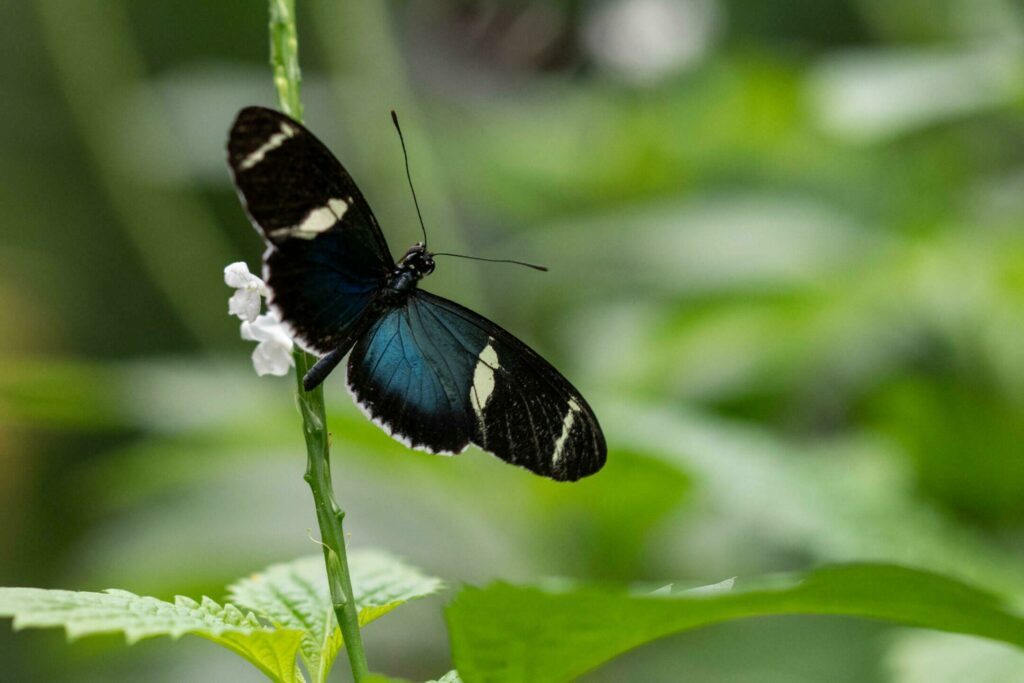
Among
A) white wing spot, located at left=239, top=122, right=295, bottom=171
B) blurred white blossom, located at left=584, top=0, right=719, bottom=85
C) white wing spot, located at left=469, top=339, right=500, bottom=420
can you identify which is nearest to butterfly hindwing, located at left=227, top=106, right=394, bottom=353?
white wing spot, located at left=239, top=122, right=295, bottom=171

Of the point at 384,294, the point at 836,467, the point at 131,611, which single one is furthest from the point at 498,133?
the point at 131,611

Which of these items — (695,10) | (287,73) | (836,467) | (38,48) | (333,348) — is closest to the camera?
(287,73)

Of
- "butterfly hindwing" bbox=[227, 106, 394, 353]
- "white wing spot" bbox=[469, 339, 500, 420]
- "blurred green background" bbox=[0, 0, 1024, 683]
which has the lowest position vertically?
"white wing spot" bbox=[469, 339, 500, 420]

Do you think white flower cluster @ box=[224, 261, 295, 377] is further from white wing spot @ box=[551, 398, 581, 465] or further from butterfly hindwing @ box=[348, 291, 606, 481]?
white wing spot @ box=[551, 398, 581, 465]

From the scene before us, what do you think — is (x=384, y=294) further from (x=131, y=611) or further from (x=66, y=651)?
(x=66, y=651)

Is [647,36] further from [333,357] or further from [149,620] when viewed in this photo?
[149,620]

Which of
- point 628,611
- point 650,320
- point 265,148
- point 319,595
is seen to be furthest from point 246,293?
point 650,320
